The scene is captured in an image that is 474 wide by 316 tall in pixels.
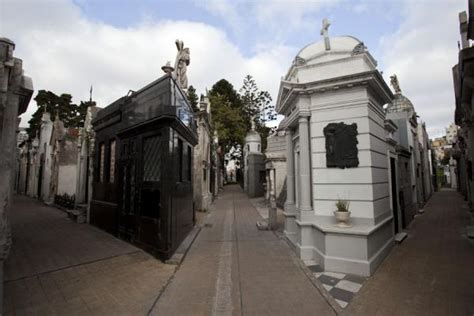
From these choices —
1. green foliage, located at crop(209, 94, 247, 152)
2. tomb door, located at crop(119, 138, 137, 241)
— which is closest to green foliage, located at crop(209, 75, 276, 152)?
green foliage, located at crop(209, 94, 247, 152)

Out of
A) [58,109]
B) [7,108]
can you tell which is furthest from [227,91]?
[7,108]

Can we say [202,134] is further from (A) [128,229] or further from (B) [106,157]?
(A) [128,229]

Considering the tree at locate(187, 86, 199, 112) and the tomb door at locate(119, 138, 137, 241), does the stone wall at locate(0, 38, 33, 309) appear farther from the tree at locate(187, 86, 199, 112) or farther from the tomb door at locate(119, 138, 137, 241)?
the tree at locate(187, 86, 199, 112)

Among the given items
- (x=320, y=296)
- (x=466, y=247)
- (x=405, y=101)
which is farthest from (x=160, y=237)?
(x=405, y=101)

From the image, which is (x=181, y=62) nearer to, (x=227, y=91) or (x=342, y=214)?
(x=342, y=214)

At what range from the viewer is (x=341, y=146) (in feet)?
17.5

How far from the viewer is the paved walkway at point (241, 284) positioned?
139 inches

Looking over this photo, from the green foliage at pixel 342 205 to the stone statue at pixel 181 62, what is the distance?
24.5 feet

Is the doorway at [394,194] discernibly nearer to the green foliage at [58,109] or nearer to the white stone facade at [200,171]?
the white stone facade at [200,171]

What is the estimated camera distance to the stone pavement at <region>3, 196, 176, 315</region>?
11.7ft

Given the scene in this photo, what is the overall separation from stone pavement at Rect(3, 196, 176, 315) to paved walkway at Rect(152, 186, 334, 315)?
0.47 m

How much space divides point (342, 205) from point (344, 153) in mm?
1122

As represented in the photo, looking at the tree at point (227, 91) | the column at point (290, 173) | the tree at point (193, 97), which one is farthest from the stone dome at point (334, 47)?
the tree at point (227, 91)

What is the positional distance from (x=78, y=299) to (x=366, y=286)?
4754mm
